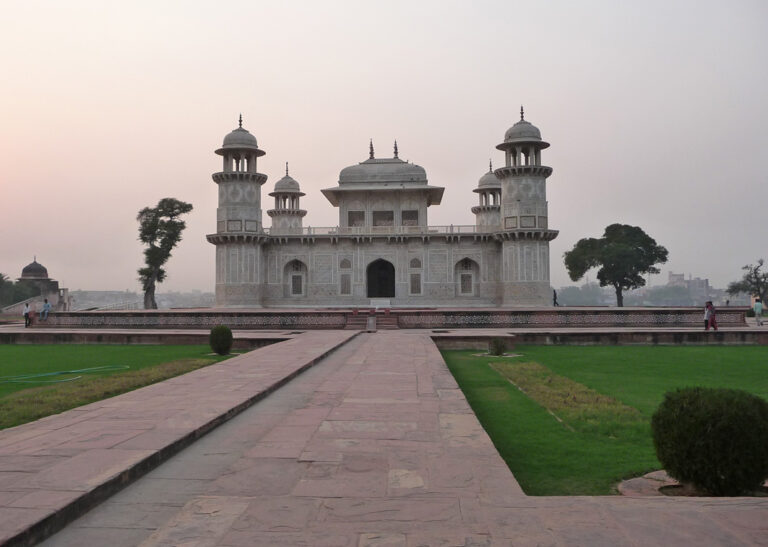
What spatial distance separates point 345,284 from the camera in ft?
113

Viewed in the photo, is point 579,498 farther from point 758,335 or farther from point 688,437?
point 758,335

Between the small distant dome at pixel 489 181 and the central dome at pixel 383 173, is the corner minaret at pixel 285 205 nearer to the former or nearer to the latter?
the central dome at pixel 383 173

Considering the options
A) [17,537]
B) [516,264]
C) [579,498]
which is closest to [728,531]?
[579,498]

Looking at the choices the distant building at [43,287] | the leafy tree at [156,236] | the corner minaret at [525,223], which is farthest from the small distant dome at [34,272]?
the corner minaret at [525,223]

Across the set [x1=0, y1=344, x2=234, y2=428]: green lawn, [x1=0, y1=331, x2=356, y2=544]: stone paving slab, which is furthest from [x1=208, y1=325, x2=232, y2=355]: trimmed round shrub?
[x1=0, y1=331, x2=356, y2=544]: stone paving slab

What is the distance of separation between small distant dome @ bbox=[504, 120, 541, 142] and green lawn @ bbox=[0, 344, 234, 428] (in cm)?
2166

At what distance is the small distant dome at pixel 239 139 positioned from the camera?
33.0 meters

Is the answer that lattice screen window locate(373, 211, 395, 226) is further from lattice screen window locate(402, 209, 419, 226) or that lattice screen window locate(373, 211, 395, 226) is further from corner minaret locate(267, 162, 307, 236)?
corner minaret locate(267, 162, 307, 236)

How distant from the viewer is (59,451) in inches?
175

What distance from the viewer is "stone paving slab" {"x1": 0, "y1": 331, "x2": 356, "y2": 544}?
3.25 m

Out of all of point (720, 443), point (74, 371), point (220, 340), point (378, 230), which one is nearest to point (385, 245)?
point (378, 230)

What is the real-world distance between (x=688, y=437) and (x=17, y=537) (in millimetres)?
3832

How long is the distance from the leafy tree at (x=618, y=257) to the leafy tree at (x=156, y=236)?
31.1 meters

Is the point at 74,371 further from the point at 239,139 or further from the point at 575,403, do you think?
the point at 239,139
